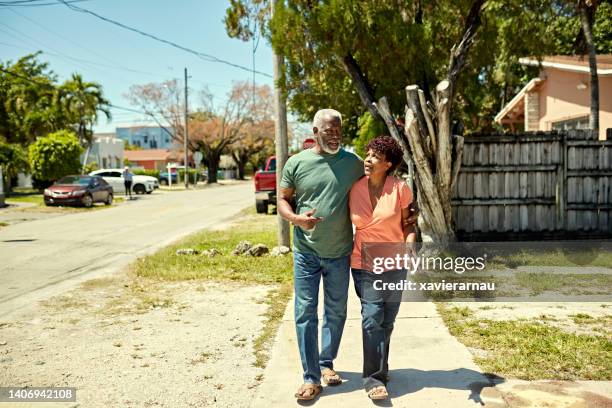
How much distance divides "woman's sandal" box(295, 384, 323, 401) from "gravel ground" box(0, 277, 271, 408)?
0.37 m

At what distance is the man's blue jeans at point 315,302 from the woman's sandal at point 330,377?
0.27 ft

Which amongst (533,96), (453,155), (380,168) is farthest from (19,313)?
(533,96)

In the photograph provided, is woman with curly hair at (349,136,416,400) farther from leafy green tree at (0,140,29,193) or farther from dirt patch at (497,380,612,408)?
leafy green tree at (0,140,29,193)

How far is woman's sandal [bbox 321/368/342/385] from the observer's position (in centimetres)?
412

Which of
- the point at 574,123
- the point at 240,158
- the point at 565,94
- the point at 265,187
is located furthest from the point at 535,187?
A: the point at 240,158

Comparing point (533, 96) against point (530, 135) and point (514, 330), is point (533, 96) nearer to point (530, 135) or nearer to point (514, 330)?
point (530, 135)

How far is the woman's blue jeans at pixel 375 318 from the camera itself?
388 cm

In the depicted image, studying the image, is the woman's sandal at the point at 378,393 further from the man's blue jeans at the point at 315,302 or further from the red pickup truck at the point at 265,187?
the red pickup truck at the point at 265,187

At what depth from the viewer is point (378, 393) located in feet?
12.5

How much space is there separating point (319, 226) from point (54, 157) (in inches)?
1147

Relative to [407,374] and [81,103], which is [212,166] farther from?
[407,374]

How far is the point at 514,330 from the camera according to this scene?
17.5 feet

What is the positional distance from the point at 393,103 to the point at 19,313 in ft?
21.5

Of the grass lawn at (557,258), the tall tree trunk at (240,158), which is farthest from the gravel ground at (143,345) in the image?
the tall tree trunk at (240,158)
